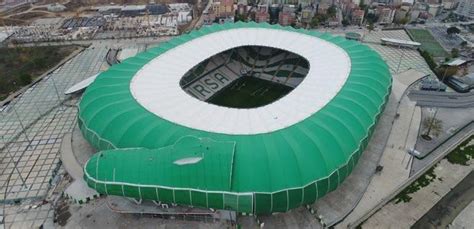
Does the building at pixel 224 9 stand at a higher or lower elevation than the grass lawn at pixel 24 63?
higher

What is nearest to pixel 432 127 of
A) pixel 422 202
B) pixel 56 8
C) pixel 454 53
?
pixel 422 202

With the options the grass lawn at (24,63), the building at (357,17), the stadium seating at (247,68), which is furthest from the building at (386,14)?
the grass lawn at (24,63)

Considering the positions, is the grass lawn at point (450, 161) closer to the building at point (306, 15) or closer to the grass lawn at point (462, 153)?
the grass lawn at point (462, 153)

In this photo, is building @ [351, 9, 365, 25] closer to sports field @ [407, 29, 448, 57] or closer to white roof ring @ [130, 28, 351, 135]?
sports field @ [407, 29, 448, 57]

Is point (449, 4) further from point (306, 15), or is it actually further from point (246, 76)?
point (246, 76)

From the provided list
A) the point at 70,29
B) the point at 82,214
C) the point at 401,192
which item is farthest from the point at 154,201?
the point at 70,29

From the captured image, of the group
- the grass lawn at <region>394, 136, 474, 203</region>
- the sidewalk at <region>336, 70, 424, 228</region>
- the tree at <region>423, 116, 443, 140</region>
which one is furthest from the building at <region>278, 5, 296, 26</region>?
the grass lawn at <region>394, 136, 474, 203</region>
